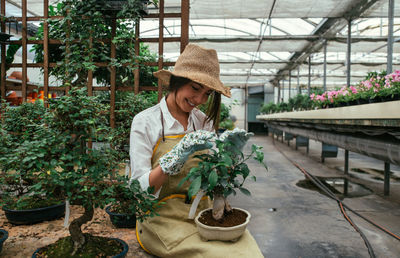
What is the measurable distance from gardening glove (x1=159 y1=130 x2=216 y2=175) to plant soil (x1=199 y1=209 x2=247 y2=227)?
25cm

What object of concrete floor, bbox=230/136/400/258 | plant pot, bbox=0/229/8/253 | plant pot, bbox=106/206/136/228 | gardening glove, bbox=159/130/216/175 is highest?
gardening glove, bbox=159/130/216/175

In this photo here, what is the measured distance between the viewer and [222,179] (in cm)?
105

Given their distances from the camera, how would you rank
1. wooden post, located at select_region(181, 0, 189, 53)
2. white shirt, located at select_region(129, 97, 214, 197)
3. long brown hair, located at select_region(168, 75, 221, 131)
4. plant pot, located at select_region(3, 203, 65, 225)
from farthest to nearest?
wooden post, located at select_region(181, 0, 189, 53) → plant pot, located at select_region(3, 203, 65, 225) → long brown hair, located at select_region(168, 75, 221, 131) → white shirt, located at select_region(129, 97, 214, 197)

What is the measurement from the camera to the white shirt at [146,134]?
1224mm

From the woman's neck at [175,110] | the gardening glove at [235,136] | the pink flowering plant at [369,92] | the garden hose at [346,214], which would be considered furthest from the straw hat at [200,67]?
the pink flowering plant at [369,92]

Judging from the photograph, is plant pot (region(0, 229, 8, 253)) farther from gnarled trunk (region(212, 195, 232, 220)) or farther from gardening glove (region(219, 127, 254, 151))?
gardening glove (region(219, 127, 254, 151))

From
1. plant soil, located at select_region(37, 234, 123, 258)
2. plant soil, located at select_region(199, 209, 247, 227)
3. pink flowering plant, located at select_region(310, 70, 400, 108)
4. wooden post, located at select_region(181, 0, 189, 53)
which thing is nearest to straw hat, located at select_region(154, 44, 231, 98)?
plant soil, located at select_region(199, 209, 247, 227)

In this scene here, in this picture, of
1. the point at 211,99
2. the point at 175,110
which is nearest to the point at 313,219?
the point at 211,99

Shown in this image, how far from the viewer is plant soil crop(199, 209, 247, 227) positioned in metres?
1.14

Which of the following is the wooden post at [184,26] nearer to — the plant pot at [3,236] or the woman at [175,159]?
the woman at [175,159]

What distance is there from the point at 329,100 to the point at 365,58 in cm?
809

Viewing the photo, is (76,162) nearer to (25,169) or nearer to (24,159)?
(24,159)

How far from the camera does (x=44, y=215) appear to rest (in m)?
1.96

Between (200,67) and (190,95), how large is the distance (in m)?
0.14
